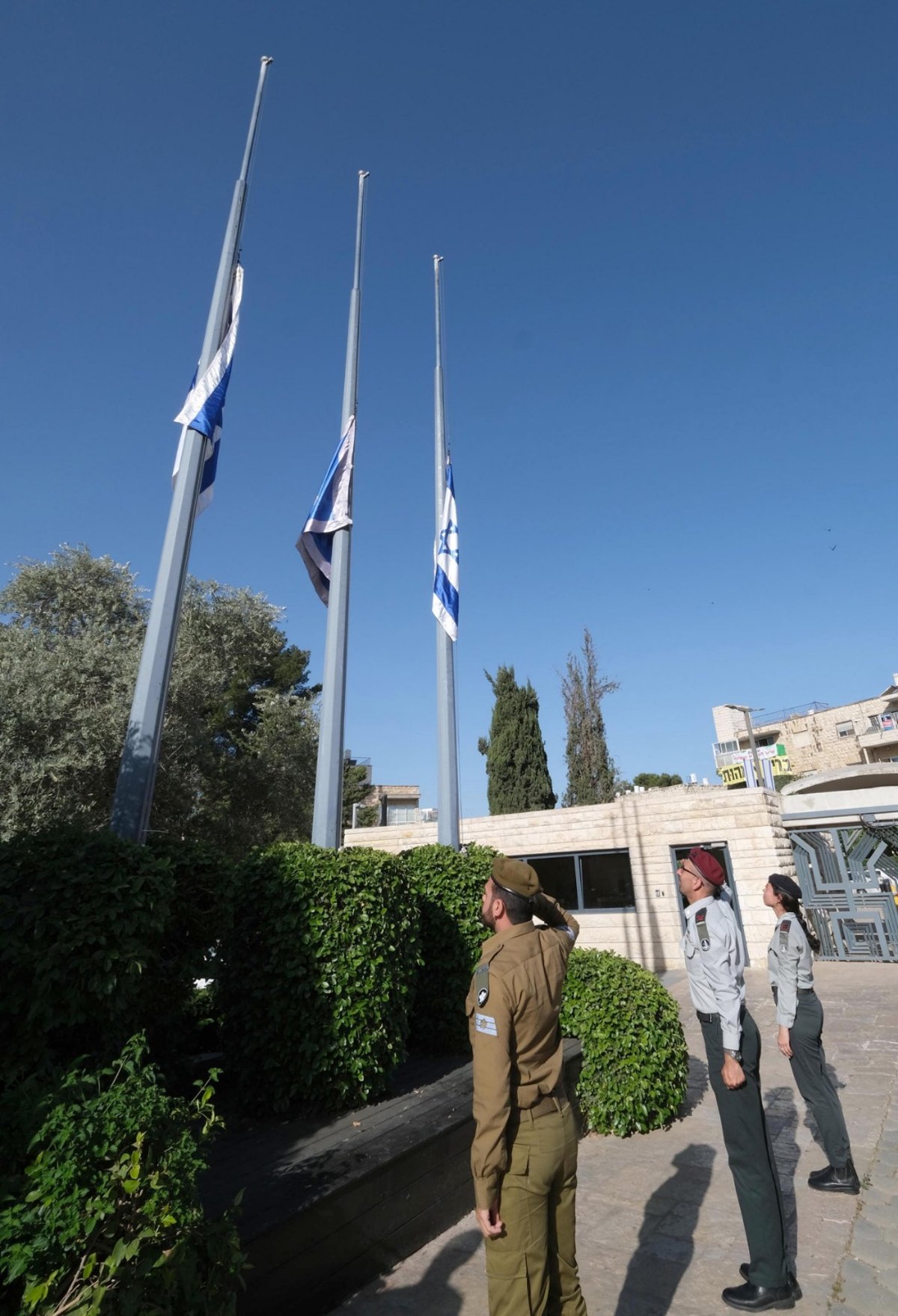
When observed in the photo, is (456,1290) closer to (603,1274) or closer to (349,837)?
(603,1274)

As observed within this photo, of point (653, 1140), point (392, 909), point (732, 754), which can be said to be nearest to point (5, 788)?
point (392, 909)

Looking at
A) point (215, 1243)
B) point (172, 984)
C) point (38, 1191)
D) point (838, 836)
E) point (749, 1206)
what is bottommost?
point (749, 1206)

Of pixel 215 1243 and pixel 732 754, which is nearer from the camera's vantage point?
pixel 215 1243

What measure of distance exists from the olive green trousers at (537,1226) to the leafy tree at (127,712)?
11.6m

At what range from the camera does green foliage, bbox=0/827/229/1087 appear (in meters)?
3.19

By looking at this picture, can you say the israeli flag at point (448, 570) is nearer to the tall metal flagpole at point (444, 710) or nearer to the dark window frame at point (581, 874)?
the tall metal flagpole at point (444, 710)

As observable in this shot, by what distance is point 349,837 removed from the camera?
2028 cm

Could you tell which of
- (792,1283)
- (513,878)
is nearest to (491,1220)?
(513,878)

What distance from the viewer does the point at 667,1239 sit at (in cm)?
400

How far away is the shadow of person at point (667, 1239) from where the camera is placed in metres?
3.42

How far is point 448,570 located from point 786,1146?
704cm

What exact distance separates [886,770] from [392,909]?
62.7 ft

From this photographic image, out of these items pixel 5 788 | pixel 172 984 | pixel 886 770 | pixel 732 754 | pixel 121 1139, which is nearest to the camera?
pixel 121 1139

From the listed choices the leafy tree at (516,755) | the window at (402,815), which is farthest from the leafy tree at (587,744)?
the window at (402,815)
